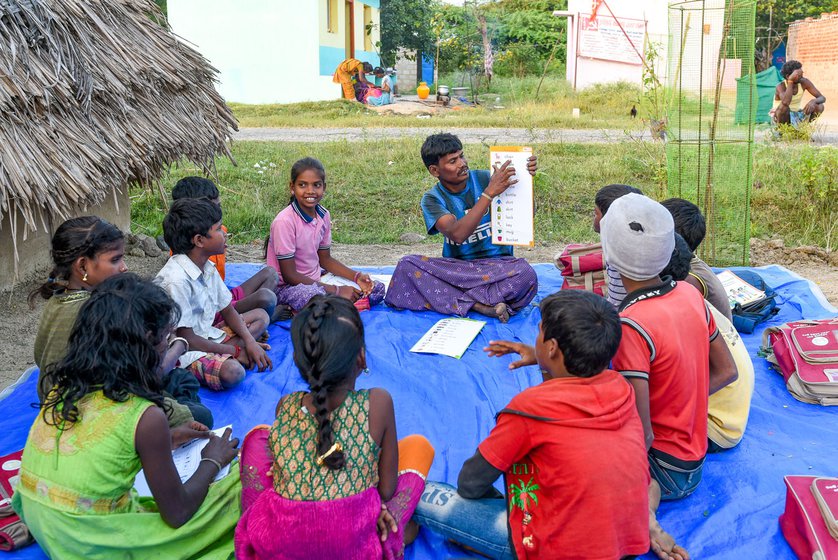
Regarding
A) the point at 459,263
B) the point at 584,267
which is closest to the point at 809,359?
the point at 584,267

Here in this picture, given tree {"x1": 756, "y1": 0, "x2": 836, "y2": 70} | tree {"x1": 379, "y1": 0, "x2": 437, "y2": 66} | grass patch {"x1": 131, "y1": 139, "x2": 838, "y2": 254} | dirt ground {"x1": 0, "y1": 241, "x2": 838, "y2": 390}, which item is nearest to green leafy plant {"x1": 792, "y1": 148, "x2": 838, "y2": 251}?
grass patch {"x1": 131, "y1": 139, "x2": 838, "y2": 254}

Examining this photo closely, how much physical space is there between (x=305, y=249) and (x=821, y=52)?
1569 centimetres

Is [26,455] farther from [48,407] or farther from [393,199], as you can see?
[393,199]

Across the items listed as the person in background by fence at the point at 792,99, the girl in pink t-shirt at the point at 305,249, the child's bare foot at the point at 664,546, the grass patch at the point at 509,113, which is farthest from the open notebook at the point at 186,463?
the grass patch at the point at 509,113

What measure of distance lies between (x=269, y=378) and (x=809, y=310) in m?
3.28

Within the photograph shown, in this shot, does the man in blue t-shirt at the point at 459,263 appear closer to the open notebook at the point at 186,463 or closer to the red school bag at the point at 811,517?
the open notebook at the point at 186,463

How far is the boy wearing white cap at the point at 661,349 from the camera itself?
7.35 ft

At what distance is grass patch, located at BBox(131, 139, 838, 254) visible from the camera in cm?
673

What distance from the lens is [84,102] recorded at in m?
4.29

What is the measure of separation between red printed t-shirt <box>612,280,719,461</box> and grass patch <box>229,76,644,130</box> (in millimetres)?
10589

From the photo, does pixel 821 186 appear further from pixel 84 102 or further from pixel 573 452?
pixel 84 102

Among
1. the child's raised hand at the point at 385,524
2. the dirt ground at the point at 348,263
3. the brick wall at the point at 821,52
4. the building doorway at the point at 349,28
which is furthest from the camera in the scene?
the building doorway at the point at 349,28

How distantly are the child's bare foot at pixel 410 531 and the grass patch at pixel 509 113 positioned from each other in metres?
11.0

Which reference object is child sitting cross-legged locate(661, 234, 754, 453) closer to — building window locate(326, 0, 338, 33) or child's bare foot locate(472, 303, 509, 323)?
child's bare foot locate(472, 303, 509, 323)
